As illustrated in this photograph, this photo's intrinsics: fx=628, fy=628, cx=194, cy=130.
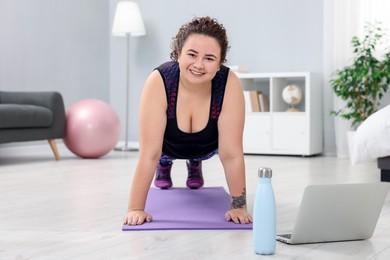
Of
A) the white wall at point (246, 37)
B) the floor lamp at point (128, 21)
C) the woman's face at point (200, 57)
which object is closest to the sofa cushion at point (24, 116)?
the floor lamp at point (128, 21)

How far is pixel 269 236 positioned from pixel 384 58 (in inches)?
145

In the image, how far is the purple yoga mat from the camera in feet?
6.93

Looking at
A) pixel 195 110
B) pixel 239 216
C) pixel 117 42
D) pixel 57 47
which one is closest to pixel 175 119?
pixel 195 110

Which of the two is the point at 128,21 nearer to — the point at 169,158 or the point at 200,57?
the point at 169,158

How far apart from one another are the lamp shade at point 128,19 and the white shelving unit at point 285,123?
114 cm

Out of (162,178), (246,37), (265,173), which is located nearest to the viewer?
(265,173)

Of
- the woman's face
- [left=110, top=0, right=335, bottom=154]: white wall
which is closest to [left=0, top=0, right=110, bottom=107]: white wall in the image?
[left=110, top=0, right=335, bottom=154]: white wall

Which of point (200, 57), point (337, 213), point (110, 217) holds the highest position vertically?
point (200, 57)

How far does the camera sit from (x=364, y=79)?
15.8ft

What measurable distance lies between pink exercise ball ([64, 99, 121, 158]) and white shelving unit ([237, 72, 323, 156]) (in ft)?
4.04

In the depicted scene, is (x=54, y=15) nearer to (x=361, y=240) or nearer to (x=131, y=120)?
(x=131, y=120)

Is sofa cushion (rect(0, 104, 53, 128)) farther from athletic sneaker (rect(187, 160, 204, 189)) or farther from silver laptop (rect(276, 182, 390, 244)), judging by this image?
silver laptop (rect(276, 182, 390, 244))

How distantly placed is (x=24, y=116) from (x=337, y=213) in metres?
3.08

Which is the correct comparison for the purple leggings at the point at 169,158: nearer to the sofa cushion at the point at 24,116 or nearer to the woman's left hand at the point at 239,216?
the woman's left hand at the point at 239,216
